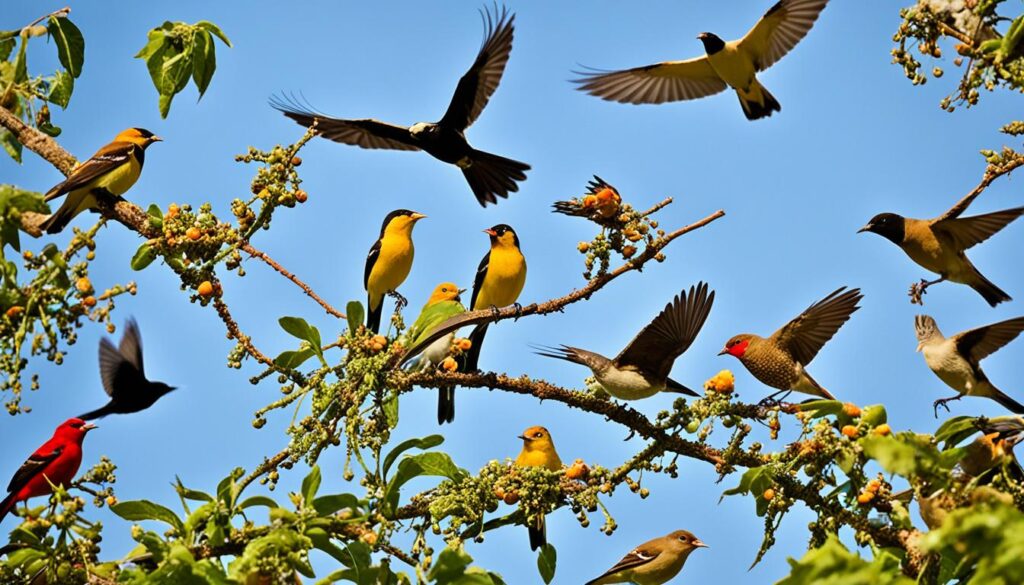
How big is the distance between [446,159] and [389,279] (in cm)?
147

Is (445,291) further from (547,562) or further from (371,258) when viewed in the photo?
(547,562)

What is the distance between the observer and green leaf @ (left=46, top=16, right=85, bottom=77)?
522 centimetres

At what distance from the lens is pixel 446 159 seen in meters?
9.46

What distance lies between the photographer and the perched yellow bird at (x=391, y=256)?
834 cm

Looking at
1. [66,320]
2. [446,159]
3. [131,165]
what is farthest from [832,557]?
[446,159]

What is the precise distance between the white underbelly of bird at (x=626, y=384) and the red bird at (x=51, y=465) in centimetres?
289

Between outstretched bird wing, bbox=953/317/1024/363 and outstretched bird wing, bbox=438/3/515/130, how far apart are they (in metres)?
4.36

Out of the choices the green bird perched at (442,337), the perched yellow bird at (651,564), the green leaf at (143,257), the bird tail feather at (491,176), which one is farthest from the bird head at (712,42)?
the green leaf at (143,257)

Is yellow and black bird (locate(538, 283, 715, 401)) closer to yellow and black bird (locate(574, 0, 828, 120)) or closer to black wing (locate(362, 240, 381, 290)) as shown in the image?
black wing (locate(362, 240, 381, 290))

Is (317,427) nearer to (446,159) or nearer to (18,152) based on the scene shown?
(18,152)

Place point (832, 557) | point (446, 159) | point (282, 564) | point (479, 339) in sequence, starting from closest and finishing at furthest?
point (832, 557), point (282, 564), point (479, 339), point (446, 159)

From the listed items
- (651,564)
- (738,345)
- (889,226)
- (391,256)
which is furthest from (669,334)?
(391,256)

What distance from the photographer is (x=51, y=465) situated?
6348mm

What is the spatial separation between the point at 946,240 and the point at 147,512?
538 cm
